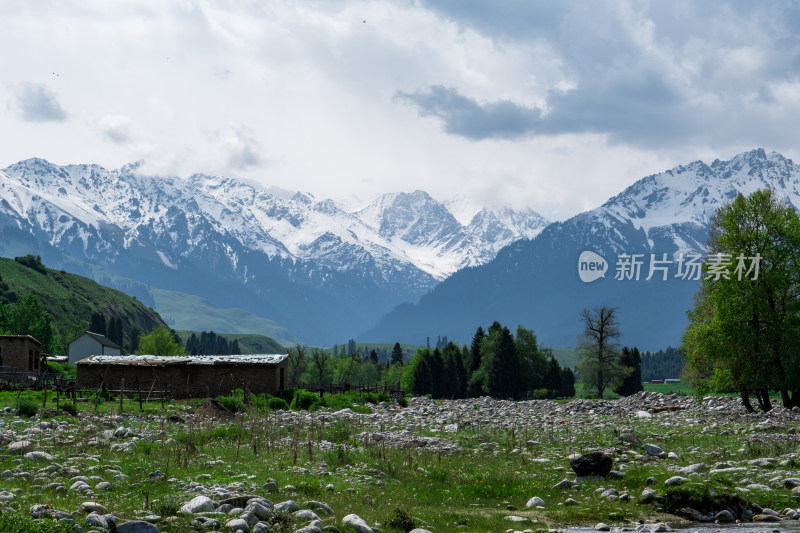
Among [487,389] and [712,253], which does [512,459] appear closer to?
[712,253]

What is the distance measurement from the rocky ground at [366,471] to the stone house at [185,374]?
19091 mm

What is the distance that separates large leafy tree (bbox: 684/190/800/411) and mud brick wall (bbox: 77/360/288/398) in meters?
34.0

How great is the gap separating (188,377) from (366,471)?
3893 centimetres

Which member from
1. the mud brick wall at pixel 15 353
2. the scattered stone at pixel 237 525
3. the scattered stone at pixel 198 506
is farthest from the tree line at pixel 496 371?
the scattered stone at pixel 237 525

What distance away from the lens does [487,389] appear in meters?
114

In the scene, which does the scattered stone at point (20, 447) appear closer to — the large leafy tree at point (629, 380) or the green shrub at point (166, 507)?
the green shrub at point (166, 507)

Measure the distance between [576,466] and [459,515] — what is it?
22.7ft

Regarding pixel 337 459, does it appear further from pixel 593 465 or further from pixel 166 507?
pixel 166 507

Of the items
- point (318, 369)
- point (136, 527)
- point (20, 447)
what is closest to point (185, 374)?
point (20, 447)

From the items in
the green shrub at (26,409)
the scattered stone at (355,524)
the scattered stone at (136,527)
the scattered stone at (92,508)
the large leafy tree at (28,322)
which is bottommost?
the scattered stone at (355,524)

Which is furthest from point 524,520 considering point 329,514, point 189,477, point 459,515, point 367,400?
point 367,400

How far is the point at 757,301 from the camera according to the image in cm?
4662

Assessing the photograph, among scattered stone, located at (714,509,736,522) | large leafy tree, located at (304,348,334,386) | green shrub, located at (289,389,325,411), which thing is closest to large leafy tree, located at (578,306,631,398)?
green shrub, located at (289,389,325,411)

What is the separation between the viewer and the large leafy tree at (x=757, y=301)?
46188 mm
